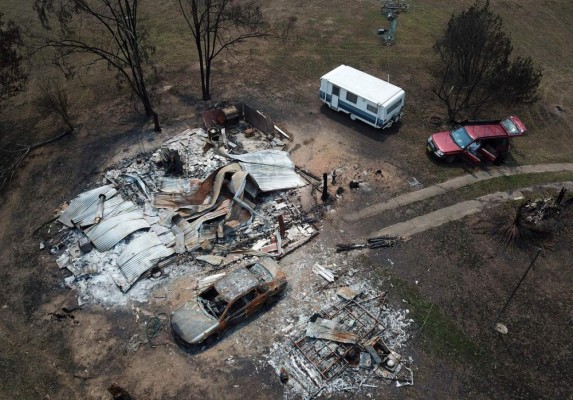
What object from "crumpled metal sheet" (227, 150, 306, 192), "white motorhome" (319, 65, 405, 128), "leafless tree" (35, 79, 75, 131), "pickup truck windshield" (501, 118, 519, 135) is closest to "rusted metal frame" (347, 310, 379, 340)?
"crumpled metal sheet" (227, 150, 306, 192)

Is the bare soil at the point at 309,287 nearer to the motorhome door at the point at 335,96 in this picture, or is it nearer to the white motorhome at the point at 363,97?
the white motorhome at the point at 363,97

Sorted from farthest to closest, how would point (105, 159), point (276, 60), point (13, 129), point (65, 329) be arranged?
point (276, 60) → point (13, 129) → point (105, 159) → point (65, 329)

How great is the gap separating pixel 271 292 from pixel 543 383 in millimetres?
10883

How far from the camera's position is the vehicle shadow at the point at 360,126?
88.1 feet

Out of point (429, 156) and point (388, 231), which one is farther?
point (429, 156)

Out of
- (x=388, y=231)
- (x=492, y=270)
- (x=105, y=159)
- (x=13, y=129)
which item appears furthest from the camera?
(x=13, y=129)

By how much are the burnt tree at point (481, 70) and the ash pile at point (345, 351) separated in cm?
1627

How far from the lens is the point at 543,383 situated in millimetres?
15609

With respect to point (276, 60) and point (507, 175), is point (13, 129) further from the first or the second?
point (507, 175)

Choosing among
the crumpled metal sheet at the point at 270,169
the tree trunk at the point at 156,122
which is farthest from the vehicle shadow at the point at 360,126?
the tree trunk at the point at 156,122

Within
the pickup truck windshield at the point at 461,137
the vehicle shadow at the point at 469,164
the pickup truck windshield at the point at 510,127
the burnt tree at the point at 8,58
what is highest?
the burnt tree at the point at 8,58

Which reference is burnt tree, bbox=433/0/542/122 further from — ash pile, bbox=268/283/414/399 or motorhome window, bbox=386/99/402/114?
ash pile, bbox=268/283/414/399

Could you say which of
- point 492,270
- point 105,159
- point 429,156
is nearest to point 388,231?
point 492,270

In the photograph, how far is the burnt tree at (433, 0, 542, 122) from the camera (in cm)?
2672
